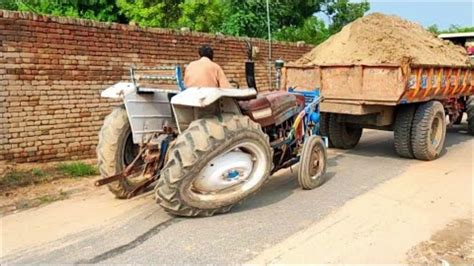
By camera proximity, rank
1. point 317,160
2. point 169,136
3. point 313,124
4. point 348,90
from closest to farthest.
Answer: point 169,136
point 317,160
point 313,124
point 348,90

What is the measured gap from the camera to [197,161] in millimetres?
4766

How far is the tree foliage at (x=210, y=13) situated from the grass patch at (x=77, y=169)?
6296mm

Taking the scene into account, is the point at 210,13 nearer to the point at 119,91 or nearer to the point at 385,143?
the point at 385,143

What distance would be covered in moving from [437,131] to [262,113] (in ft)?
14.1

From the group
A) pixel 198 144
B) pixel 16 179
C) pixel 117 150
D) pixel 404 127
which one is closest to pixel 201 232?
pixel 198 144

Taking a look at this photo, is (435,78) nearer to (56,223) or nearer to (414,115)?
(414,115)

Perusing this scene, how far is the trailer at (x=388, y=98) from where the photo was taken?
24.6 feet

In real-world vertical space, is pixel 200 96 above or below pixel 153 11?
below

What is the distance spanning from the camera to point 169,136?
5.60m

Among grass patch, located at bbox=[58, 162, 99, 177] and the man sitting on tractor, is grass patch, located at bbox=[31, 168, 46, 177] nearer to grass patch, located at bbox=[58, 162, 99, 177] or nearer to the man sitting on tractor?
grass patch, located at bbox=[58, 162, 99, 177]

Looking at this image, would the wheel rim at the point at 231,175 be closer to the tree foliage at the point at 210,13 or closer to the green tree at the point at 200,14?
the tree foliage at the point at 210,13

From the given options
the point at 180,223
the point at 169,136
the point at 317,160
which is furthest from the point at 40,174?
the point at 317,160

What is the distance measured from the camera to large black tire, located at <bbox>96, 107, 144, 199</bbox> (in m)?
5.61

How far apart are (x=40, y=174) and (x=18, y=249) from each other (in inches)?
113
